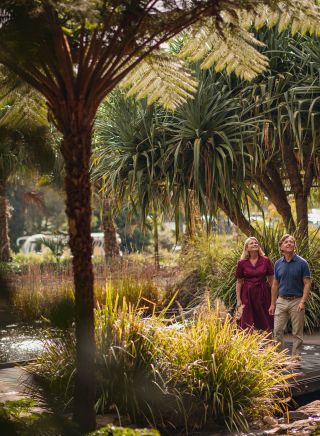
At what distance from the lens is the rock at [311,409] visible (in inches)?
319

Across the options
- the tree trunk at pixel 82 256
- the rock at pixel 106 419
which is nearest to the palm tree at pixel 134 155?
the rock at pixel 106 419

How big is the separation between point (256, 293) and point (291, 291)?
80 cm

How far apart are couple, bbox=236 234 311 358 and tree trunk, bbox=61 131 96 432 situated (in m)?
3.32

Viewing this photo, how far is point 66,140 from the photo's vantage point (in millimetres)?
6781

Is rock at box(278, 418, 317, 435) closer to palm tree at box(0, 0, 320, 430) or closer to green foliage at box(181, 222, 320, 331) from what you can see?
palm tree at box(0, 0, 320, 430)

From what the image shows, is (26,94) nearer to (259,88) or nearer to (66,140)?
(66,140)

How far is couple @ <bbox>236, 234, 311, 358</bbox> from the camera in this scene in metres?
10.1

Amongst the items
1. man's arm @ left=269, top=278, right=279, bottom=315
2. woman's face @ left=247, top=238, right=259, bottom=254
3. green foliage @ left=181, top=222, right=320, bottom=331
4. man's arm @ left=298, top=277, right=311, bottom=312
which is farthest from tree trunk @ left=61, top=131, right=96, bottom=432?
green foliage @ left=181, top=222, right=320, bottom=331

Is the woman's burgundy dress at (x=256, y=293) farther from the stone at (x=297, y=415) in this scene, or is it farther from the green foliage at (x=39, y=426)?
the green foliage at (x=39, y=426)

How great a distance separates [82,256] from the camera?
22.0 ft

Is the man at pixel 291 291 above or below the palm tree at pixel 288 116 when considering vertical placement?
below

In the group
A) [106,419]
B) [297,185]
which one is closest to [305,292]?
[106,419]

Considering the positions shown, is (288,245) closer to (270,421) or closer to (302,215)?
(270,421)

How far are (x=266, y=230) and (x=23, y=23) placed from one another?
949cm
